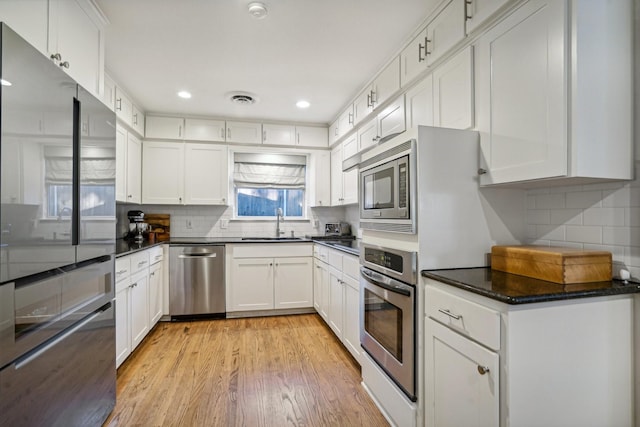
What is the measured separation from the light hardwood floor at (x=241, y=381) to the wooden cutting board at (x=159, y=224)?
120cm

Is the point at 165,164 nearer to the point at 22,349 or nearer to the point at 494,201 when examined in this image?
the point at 22,349

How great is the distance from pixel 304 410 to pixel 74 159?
1.80 metres

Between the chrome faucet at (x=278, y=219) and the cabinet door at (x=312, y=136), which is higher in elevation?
the cabinet door at (x=312, y=136)

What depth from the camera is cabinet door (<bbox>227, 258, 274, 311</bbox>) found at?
3.62 metres

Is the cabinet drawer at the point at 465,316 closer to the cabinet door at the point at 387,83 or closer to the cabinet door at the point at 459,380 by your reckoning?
the cabinet door at the point at 459,380

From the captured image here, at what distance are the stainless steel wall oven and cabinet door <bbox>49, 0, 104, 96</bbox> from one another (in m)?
1.92

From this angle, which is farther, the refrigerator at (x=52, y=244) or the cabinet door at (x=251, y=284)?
the cabinet door at (x=251, y=284)

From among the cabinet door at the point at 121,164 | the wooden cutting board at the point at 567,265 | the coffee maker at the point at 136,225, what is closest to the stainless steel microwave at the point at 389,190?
the wooden cutting board at the point at 567,265

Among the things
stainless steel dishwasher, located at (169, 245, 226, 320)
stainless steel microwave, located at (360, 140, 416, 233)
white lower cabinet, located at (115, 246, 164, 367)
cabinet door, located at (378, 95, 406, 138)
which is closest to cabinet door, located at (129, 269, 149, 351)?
white lower cabinet, located at (115, 246, 164, 367)

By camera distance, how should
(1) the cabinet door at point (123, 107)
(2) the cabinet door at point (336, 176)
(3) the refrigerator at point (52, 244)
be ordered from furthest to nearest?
(2) the cabinet door at point (336, 176), (1) the cabinet door at point (123, 107), (3) the refrigerator at point (52, 244)

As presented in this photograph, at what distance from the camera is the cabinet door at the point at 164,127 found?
3779 millimetres

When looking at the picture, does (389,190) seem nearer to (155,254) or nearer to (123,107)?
(155,254)

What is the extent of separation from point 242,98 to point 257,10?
1.49m

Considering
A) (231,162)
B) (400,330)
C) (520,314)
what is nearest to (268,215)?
(231,162)
